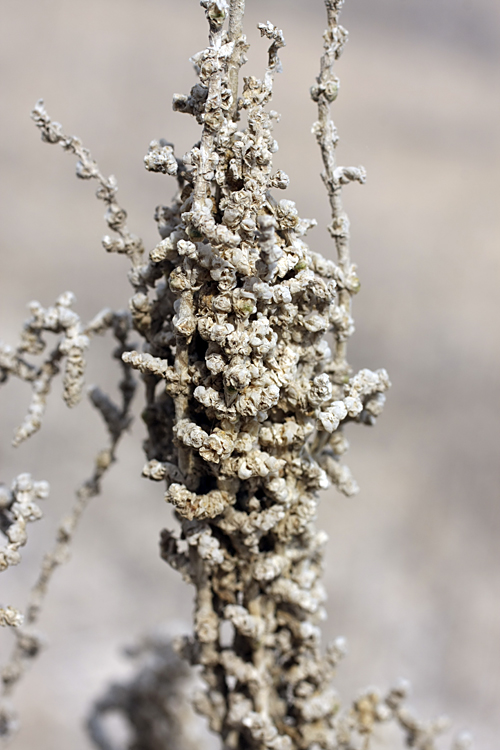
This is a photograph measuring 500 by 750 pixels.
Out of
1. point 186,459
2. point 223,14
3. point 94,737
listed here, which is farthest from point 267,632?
point 94,737

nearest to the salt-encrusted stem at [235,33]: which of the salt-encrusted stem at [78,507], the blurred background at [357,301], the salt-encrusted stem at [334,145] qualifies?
the salt-encrusted stem at [334,145]

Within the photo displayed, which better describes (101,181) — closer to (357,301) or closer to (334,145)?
(334,145)

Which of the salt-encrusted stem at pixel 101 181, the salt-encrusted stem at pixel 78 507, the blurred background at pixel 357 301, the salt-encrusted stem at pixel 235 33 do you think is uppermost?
the blurred background at pixel 357 301

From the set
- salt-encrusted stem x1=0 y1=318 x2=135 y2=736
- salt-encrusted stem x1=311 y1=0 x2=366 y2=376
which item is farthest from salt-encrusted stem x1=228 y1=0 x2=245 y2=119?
salt-encrusted stem x1=0 y1=318 x2=135 y2=736

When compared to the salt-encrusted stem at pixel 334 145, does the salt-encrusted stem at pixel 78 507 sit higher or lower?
lower

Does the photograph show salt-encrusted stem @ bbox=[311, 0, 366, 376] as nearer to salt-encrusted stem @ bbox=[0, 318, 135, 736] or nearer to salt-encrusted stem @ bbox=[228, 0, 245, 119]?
salt-encrusted stem @ bbox=[228, 0, 245, 119]

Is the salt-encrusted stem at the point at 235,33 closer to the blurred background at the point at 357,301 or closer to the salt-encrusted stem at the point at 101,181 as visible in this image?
the salt-encrusted stem at the point at 101,181

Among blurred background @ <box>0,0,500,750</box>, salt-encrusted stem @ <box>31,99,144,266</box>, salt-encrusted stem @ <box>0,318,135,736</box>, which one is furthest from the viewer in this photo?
blurred background @ <box>0,0,500,750</box>

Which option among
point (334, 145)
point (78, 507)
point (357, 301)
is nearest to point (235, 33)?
point (334, 145)
